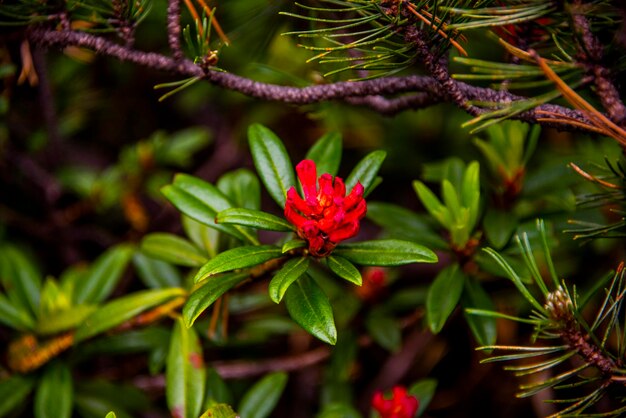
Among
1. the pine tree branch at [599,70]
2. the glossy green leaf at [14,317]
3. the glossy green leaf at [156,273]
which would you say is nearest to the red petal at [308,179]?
the pine tree branch at [599,70]

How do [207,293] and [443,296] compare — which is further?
[443,296]

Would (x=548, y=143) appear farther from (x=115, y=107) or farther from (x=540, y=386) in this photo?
(x=115, y=107)

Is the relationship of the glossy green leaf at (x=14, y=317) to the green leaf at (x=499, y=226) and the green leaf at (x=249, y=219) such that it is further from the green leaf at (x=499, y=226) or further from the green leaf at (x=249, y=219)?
the green leaf at (x=499, y=226)

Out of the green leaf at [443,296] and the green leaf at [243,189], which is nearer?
the green leaf at [443,296]

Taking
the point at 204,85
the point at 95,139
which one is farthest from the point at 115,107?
the point at 204,85

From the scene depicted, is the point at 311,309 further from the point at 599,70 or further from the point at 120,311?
the point at 599,70

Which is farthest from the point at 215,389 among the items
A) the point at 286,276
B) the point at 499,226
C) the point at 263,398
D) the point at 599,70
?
the point at 599,70

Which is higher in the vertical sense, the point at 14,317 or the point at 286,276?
the point at 286,276
